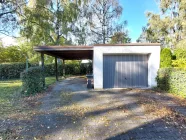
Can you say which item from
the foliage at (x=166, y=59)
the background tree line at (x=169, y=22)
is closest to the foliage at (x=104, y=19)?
the background tree line at (x=169, y=22)

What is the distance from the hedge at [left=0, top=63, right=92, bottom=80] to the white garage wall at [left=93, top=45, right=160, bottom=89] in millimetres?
11670

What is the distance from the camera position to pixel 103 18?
24.4 metres

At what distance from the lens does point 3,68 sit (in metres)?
18.1

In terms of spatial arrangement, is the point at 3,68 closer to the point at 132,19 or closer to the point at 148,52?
the point at 148,52

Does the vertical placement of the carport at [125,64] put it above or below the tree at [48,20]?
below

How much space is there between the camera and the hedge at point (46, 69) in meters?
18.3

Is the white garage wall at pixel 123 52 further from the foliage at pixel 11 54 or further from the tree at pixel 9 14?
the foliage at pixel 11 54

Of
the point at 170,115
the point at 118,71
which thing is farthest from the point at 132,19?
the point at 170,115

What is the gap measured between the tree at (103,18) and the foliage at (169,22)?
6353mm

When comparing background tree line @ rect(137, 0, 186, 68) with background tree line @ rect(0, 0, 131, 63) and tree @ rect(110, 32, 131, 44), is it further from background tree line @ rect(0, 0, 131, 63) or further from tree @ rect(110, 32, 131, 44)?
background tree line @ rect(0, 0, 131, 63)

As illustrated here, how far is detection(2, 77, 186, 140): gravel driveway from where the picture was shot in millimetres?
3971

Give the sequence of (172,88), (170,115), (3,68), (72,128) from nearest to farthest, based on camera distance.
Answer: (72,128)
(170,115)
(172,88)
(3,68)

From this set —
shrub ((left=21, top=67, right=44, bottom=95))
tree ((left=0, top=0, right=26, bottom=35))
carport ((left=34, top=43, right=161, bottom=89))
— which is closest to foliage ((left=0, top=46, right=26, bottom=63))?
tree ((left=0, top=0, right=26, bottom=35))

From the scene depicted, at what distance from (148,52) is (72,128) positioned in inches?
300
